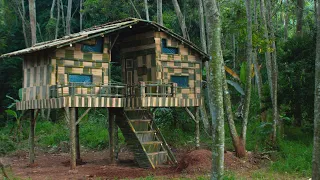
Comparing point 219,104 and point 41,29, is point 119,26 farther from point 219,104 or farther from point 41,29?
point 41,29

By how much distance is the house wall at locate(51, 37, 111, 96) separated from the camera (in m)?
15.8

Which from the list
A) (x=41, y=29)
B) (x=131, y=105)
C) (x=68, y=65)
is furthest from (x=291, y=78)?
(x=41, y=29)

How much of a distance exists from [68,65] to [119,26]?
8.35 feet

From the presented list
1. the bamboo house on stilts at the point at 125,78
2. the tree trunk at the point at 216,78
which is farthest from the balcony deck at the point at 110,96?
the tree trunk at the point at 216,78

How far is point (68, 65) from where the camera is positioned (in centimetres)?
1600

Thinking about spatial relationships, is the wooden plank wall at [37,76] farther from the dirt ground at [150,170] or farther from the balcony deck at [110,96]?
the dirt ground at [150,170]

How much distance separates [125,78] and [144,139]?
11.8ft

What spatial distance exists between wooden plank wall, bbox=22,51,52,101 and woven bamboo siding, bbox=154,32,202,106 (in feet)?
14.9

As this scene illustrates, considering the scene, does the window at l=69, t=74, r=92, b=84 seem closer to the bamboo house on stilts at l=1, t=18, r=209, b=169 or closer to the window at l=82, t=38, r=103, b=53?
the bamboo house on stilts at l=1, t=18, r=209, b=169

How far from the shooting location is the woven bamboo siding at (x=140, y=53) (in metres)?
17.5

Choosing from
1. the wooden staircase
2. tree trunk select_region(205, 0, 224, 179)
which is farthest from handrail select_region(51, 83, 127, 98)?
tree trunk select_region(205, 0, 224, 179)

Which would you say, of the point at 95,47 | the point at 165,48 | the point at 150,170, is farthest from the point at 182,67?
the point at 150,170

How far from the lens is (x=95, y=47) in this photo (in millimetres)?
16703

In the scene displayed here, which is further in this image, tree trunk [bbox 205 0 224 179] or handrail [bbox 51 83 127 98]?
handrail [bbox 51 83 127 98]
